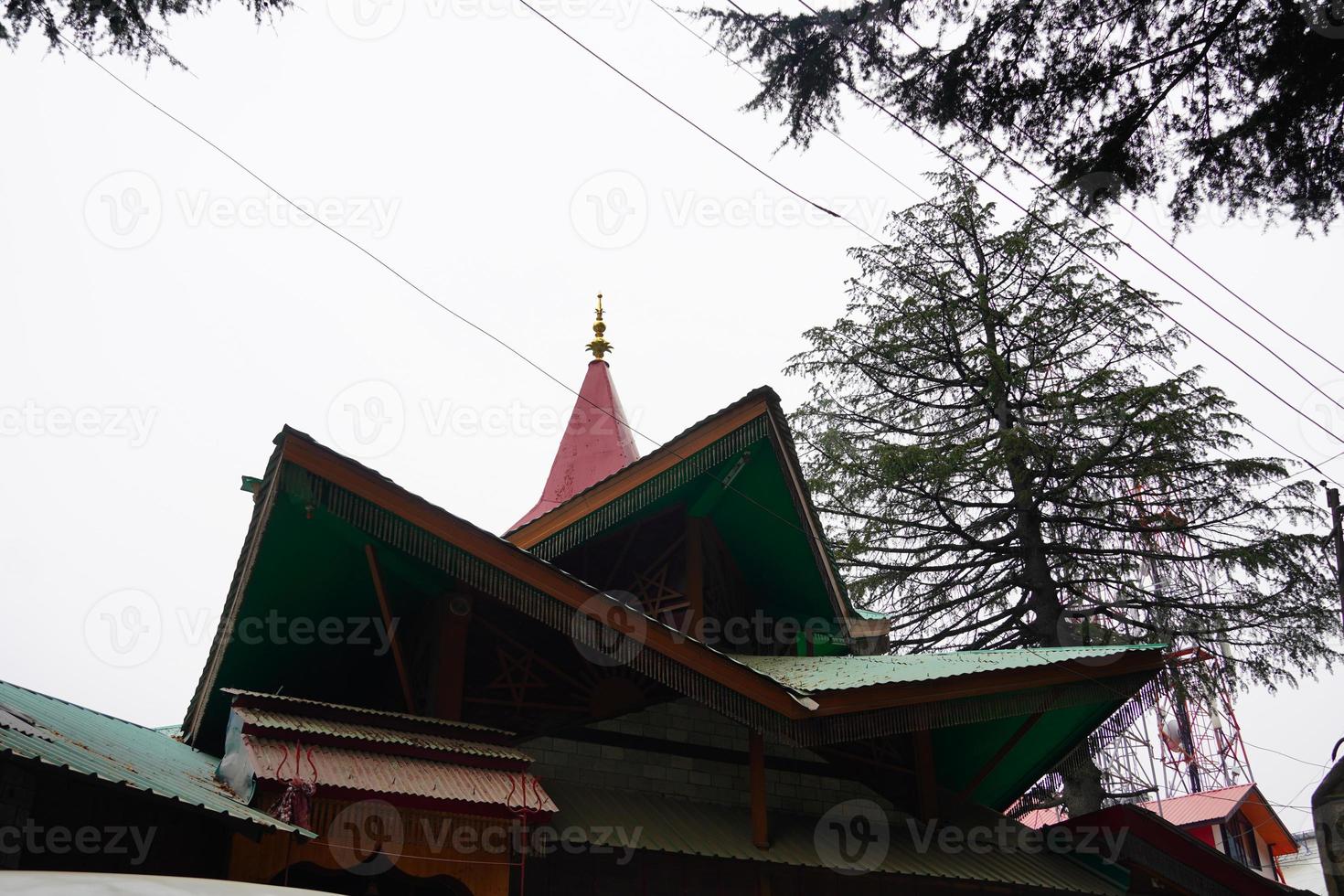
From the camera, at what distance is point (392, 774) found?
701cm

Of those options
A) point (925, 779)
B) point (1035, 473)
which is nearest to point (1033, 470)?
point (1035, 473)

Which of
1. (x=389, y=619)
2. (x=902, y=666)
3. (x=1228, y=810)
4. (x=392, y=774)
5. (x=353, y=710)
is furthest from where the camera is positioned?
(x=1228, y=810)

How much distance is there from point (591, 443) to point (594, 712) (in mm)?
7005

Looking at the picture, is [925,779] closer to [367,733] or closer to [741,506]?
[741,506]

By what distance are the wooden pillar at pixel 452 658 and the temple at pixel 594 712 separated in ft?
0.08

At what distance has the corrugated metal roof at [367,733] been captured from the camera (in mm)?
6930

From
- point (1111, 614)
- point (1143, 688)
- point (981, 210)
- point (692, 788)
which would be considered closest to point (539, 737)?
point (692, 788)

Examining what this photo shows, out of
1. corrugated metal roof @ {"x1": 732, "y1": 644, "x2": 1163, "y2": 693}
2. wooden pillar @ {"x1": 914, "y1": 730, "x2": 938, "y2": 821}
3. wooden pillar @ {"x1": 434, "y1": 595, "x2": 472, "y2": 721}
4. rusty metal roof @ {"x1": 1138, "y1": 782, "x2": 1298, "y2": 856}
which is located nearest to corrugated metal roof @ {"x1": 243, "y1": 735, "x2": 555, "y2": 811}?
wooden pillar @ {"x1": 434, "y1": 595, "x2": 472, "y2": 721}

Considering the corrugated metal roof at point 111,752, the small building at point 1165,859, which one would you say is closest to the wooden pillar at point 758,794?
the small building at point 1165,859

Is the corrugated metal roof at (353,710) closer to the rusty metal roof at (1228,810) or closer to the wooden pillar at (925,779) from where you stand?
the wooden pillar at (925,779)

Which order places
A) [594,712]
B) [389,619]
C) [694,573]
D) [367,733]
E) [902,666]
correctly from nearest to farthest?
[367,733]
[389,619]
[594,712]
[902,666]
[694,573]

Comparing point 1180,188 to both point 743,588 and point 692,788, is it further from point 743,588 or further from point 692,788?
point 743,588

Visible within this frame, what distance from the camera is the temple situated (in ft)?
22.9

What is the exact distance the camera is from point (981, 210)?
20.5 meters
